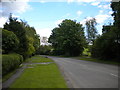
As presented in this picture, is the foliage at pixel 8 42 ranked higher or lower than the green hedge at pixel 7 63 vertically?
higher

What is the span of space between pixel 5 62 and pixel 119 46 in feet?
73.2

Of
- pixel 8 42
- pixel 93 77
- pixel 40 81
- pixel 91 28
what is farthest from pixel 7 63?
pixel 91 28

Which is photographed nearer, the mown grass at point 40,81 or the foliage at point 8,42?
the mown grass at point 40,81

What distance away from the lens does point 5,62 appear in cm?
1062

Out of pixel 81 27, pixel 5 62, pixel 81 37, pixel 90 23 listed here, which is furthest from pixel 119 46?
pixel 81 27

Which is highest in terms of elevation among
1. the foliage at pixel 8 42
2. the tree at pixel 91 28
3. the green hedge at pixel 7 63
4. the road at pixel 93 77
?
the tree at pixel 91 28

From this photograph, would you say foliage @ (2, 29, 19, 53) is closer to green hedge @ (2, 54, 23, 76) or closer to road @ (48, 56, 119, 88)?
green hedge @ (2, 54, 23, 76)

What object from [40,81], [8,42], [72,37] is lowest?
[40,81]

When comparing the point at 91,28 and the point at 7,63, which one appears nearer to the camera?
the point at 7,63

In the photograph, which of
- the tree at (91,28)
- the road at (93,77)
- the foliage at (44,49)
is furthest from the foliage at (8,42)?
the foliage at (44,49)

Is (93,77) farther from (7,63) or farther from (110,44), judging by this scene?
(110,44)

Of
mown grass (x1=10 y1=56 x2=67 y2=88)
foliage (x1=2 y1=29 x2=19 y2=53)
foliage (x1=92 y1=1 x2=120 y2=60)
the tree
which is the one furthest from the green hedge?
the tree

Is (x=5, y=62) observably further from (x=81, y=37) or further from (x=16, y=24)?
(x=81, y=37)

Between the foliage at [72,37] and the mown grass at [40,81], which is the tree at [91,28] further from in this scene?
the mown grass at [40,81]
